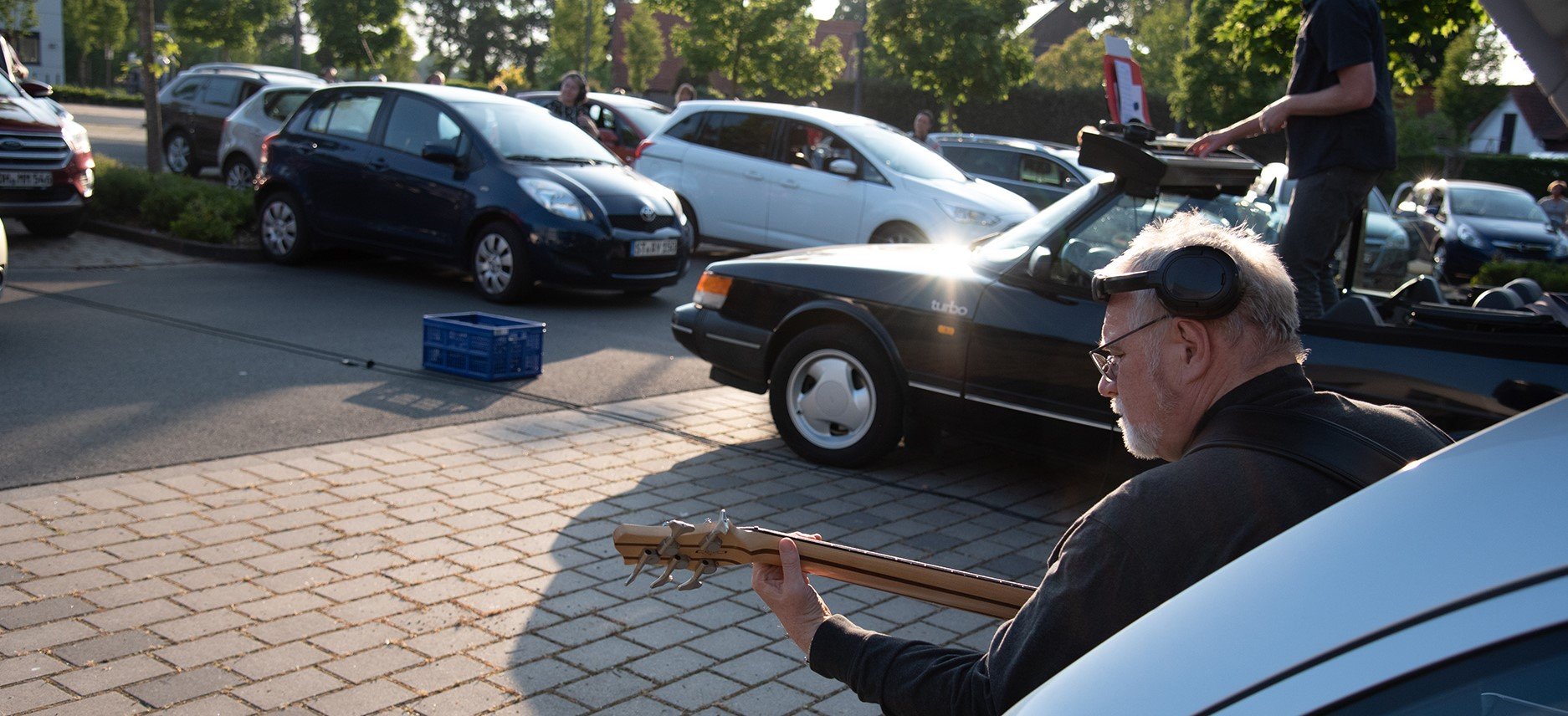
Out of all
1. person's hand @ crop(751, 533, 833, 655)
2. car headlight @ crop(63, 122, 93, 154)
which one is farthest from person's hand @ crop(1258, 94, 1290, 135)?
car headlight @ crop(63, 122, 93, 154)

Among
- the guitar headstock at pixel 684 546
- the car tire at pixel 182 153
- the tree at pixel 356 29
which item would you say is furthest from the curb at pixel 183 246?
the tree at pixel 356 29

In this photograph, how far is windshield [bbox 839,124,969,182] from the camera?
562 inches

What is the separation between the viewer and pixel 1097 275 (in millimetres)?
2334

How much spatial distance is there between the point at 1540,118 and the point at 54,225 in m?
62.3

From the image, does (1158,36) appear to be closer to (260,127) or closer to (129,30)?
(260,127)

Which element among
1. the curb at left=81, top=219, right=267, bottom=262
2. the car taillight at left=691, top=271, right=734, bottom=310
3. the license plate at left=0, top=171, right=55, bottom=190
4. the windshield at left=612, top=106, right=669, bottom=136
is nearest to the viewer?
the car taillight at left=691, top=271, right=734, bottom=310

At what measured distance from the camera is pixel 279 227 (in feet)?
42.2

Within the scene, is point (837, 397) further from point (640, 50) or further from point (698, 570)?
point (640, 50)

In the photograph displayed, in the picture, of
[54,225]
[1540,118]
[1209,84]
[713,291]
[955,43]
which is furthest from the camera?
[1540,118]

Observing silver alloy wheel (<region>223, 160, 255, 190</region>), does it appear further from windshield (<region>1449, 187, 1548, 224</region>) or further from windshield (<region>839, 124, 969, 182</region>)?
windshield (<region>1449, 187, 1548, 224</region>)

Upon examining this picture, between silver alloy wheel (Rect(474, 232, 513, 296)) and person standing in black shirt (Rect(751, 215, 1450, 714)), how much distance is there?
9.55 meters

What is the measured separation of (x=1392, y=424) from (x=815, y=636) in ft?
3.19

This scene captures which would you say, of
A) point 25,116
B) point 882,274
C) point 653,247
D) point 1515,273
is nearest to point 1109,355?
point 882,274

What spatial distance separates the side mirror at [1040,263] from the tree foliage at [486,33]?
300ft
